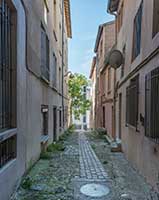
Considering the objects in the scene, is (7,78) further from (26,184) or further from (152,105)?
(152,105)

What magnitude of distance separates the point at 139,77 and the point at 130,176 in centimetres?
231

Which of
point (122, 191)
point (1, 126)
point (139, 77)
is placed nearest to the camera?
point (1, 126)

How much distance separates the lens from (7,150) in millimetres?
4750

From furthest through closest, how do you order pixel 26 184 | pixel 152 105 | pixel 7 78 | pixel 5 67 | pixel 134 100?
1. pixel 134 100
2. pixel 26 184
3. pixel 152 105
4. pixel 7 78
5. pixel 5 67

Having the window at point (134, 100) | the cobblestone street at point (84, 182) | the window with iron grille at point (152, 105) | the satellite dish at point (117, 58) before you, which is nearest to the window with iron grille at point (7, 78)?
the cobblestone street at point (84, 182)

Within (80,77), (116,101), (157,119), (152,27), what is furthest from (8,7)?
(80,77)

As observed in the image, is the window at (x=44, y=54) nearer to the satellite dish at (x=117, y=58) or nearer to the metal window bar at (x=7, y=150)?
the satellite dish at (x=117, y=58)

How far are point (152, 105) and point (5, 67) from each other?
268 cm

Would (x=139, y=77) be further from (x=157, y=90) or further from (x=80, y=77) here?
(x=80, y=77)

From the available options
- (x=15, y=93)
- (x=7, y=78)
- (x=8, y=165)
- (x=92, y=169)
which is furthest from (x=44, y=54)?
(x=8, y=165)

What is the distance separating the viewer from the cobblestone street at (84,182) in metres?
4.86

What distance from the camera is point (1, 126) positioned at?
446 centimetres

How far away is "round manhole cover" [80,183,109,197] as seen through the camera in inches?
197

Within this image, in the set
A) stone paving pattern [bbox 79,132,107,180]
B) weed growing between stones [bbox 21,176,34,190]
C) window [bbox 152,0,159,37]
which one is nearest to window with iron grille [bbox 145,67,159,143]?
window [bbox 152,0,159,37]
